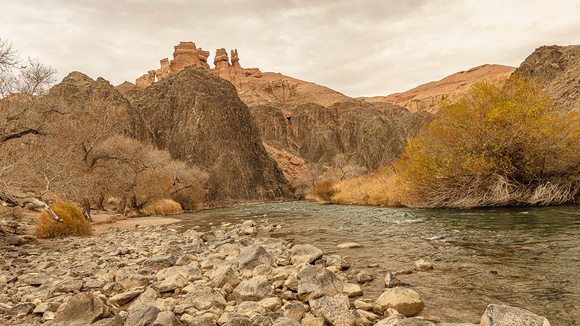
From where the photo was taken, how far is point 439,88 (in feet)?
523

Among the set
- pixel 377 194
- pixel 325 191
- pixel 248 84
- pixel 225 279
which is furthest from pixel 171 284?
pixel 248 84

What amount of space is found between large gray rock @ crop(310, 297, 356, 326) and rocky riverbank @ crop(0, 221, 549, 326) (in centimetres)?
1

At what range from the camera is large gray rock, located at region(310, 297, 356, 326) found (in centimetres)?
322

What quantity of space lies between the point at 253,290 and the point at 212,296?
22.4 inches

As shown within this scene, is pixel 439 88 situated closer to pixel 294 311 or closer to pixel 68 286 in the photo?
pixel 294 311

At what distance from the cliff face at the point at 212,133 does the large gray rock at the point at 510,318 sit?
Answer: 2187 inches

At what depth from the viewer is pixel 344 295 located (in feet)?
13.3

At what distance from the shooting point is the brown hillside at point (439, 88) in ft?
447

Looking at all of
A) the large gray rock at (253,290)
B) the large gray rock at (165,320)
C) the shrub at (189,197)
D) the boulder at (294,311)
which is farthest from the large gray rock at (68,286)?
the shrub at (189,197)

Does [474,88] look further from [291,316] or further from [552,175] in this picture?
[291,316]

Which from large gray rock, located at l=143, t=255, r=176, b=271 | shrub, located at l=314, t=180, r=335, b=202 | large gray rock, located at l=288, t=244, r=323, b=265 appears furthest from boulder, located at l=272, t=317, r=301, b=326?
shrub, located at l=314, t=180, r=335, b=202

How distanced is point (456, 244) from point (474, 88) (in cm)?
1066

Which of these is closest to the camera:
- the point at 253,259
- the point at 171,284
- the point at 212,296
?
the point at 212,296

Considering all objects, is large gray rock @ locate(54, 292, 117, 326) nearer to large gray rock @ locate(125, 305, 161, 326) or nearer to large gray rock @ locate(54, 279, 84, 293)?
large gray rock @ locate(125, 305, 161, 326)
